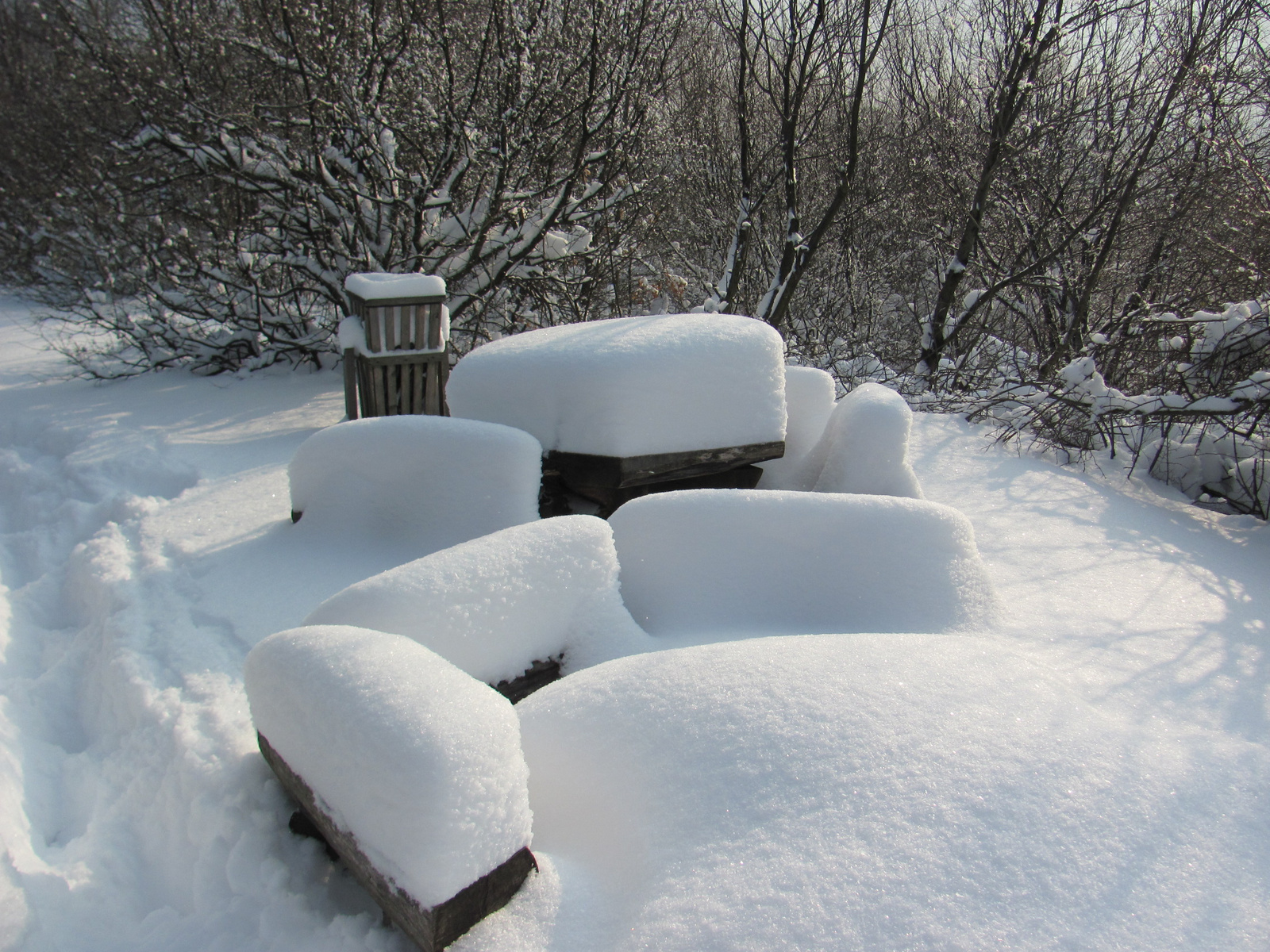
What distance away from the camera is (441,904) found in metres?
1.38

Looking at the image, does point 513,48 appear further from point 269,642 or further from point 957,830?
point 957,830

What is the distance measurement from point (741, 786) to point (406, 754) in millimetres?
609

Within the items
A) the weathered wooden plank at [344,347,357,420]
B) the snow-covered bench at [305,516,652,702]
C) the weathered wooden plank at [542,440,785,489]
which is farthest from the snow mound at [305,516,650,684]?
the weathered wooden plank at [344,347,357,420]

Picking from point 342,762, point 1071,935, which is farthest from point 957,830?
point 342,762

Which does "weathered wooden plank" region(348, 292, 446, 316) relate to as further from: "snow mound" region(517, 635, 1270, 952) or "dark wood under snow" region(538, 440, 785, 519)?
"snow mound" region(517, 635, 1270, 952)

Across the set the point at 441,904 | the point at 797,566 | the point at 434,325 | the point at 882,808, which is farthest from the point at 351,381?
the point at 882,808

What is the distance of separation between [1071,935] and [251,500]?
363cm

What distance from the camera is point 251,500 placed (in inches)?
150

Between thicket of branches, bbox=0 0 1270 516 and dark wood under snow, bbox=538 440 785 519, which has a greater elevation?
thicket of branches, bbox=0 0 1270 516

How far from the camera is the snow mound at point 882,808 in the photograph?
4.11 feet

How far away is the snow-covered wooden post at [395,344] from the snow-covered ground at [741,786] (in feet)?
5.73

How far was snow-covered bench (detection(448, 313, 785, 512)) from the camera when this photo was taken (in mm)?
3404

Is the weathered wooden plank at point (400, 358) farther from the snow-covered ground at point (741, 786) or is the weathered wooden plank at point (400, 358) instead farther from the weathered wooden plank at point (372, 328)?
the snow-covered ground at point (741, 786)

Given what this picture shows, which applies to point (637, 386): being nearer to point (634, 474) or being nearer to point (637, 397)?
point (637, 397)
